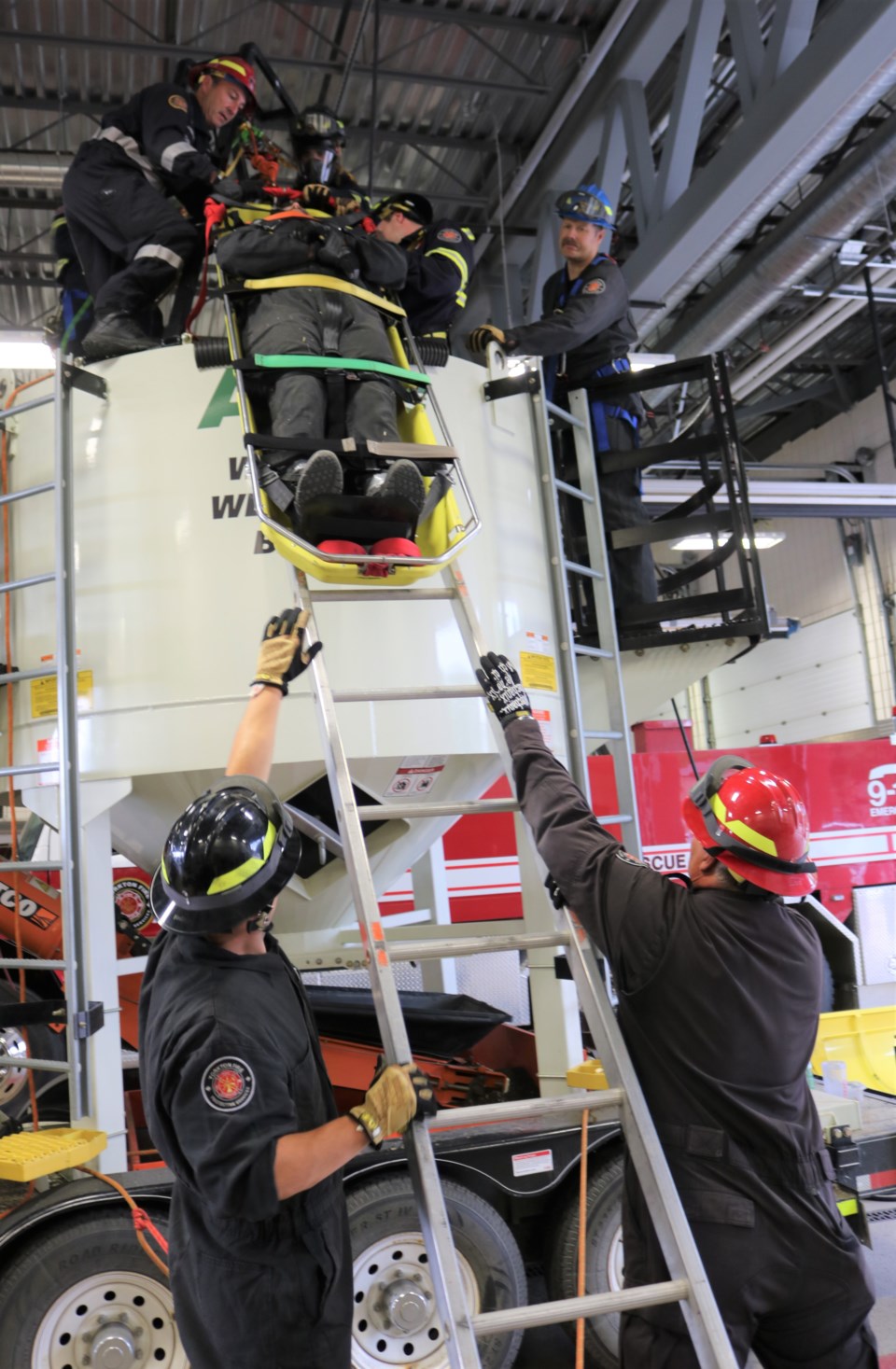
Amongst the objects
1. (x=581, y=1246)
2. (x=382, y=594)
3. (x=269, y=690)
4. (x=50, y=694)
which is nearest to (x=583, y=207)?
(x=382, y=594)

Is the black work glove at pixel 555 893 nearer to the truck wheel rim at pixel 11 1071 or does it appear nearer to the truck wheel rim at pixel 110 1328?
the truck wheel rim at pixel 110 1328

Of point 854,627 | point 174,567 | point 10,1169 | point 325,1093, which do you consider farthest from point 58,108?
point 854,627

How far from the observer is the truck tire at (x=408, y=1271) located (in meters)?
4.15

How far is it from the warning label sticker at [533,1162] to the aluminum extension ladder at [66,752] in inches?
67.3

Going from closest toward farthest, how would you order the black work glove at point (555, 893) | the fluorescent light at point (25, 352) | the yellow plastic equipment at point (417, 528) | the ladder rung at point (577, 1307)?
the ladder rung at point (577, 1307) < the black work glove at point (555, 893) < the yellow plastic equipment at point (417, 528) < the fluorescent light at point (25, 352)

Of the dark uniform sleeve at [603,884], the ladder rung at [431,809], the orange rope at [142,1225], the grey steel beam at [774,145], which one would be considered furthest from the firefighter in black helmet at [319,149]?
the orange rope at [142,1225]

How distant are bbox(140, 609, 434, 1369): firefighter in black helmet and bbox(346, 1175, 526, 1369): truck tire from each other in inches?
73.0

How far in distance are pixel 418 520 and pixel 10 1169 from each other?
103 inches

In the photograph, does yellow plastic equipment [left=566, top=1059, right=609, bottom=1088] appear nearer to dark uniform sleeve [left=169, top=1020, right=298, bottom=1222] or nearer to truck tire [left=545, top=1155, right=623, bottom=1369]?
truck tire [left=545, top=1155, right=623, bottom=1369]

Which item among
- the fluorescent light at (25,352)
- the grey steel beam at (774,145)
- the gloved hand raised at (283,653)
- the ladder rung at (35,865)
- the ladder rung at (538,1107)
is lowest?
the ladder rung at (538,1107)

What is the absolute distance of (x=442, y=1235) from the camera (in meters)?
2.25

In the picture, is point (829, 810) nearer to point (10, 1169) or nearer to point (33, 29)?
point (10, 1169)

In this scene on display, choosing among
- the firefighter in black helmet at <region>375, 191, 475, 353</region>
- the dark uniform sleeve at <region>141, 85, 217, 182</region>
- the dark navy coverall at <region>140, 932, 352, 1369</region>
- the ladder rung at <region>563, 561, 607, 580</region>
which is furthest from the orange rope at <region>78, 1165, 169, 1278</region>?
the dark uniform sleeve at <region>141, 85, 217, 182</region>

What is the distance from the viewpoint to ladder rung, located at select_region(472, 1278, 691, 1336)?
218cm
